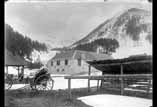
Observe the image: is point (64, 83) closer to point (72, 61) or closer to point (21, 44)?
point (72, 61)

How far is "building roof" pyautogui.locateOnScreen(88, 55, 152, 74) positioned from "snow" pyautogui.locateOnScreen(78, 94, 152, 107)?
1.28 feet

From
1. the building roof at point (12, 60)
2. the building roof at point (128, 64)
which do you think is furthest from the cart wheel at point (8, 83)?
the building roof at point (128, 64)

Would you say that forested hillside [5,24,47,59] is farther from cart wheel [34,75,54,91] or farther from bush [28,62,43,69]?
cart wheel [34,75,54,91]

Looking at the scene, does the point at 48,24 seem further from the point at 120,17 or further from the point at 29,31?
the point at 120,17

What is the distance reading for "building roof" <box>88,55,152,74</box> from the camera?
266cm

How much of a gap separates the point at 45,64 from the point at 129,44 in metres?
1.14

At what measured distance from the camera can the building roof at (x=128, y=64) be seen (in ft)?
8.73

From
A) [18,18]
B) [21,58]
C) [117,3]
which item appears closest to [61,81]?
[21,58]

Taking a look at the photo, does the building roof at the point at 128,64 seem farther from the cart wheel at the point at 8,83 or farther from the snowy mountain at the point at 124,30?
the cart wheel at the point at 8,83

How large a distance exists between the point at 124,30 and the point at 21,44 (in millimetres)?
Result: 1370

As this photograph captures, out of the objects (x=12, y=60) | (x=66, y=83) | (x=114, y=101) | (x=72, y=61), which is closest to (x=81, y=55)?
(x=72, y=61)

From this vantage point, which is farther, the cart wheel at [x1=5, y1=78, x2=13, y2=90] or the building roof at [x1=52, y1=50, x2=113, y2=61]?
the building roof at [x1=52, y1=50, x2=113, y2=61]

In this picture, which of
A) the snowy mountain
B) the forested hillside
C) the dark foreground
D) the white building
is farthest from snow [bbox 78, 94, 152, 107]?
the forested hillside

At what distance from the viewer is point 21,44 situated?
8.92 feet
